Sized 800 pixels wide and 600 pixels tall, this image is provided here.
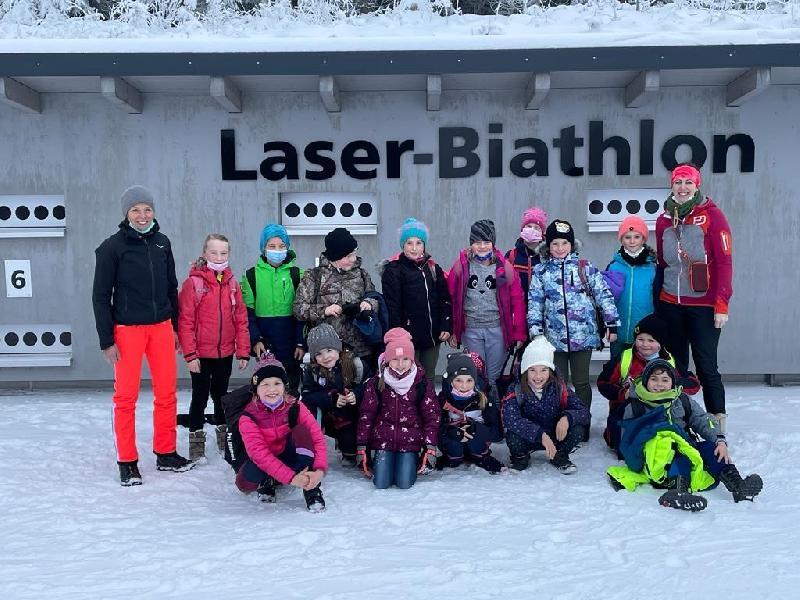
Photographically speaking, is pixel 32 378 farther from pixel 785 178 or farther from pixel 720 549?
pixel 785 178

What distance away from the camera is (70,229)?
6516 millimetres

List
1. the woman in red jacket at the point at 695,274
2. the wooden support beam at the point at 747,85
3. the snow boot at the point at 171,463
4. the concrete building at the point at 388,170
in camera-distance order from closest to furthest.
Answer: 1. the snow boot at the point at 171,463
2. the woman in red jacket at the point at 695,274
3. the wooden support beam at the point at 747,85
4. the concrete building at the point at 388,170

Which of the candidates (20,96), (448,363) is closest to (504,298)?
(448,363)

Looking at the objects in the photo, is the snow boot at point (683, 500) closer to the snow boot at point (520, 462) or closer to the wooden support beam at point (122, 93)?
the snow boot at point (520, 462)

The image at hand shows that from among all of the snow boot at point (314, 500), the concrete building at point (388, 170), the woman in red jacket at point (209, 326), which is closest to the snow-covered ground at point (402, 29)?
the concrete building at point (388, 170)

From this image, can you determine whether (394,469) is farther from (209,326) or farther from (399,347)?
(209,326)

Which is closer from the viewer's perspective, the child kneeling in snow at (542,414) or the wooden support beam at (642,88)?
the child kneeling in snow at (542,414)

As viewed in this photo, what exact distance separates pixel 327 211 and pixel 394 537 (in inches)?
153

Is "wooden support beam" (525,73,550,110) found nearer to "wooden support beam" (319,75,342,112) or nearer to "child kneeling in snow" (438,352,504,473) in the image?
"wooden support beam" (319,75,342,112)

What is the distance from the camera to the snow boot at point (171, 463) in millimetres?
4379

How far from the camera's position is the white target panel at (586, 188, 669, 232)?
21.4 ft

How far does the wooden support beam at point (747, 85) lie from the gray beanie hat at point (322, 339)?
4284 millimetres

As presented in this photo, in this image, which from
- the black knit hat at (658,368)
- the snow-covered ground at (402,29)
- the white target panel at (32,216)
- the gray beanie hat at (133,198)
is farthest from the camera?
the white target panel at (32,216)

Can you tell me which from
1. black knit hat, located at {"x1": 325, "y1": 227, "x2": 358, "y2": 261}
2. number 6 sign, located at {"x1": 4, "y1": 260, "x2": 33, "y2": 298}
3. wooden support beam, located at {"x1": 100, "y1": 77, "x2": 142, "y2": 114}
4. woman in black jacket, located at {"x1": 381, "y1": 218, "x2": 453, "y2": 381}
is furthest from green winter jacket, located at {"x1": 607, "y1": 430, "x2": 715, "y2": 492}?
number 6 sign, located at {"x1": 4, "y1": 260, "x2": 33, "y2": 298}
